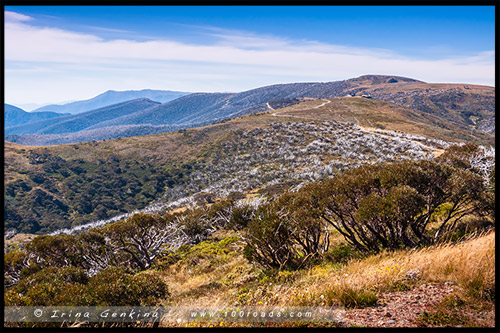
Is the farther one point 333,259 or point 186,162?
point 186,162

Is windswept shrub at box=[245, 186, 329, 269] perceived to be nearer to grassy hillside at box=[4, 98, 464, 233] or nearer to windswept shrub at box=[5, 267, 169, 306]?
windswept shrub at box=[5, 267, 169, 306]

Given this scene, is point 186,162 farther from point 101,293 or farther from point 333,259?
point 101,293

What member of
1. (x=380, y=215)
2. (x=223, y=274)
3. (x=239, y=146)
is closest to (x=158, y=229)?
(x=223, y=274)

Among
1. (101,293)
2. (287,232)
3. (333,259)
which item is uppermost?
(287,232)

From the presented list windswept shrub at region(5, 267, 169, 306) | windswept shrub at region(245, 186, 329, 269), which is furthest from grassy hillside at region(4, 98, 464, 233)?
windswept shrub at region(5, 267, 169, 306)

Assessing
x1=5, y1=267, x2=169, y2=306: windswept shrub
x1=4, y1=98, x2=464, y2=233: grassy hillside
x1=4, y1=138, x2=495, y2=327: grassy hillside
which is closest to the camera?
x1=4, y1=138, x2=495, y2=327: grassy hillside

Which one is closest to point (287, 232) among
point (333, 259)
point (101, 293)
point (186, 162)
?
point (333, 259)

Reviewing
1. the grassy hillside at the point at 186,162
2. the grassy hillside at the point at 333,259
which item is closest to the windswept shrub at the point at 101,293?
the grassy hillside at the point at 333,259

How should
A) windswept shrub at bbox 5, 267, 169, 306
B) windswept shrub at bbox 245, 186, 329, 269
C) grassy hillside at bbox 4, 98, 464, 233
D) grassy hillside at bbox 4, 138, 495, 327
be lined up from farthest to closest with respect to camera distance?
grassy hillside at bbox 4, 98, 464, 233 → windswept shrub at bbox 245, 186, 329, 269 → windswept shrub at bbox 5, 267, 169, 306 → grassy hillside at bbox 4, 138, 495, 327

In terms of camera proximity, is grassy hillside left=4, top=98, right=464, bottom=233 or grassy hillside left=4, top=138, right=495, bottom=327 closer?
grassy hillside left=4, top=138, right=495, bottom=327

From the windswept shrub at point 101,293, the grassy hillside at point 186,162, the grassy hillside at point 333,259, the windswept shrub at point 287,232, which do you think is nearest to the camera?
the grassy hillside at point 333,259

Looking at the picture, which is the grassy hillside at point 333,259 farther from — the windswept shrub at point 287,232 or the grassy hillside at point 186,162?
the grassy hillside at point 186,162

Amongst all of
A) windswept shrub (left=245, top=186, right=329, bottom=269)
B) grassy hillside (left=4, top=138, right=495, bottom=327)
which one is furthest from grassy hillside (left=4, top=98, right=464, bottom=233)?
windswept shrub (left=245, top=186, right=329, bottom=269)
